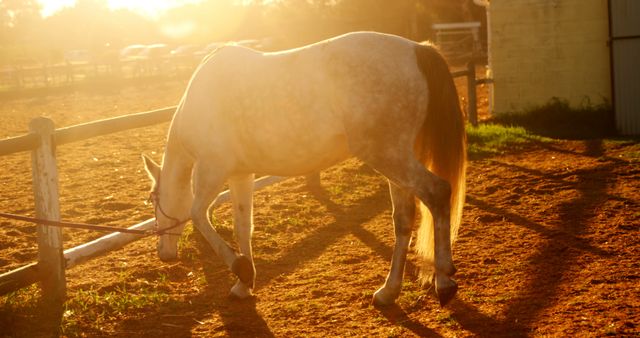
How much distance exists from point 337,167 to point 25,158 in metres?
5.42

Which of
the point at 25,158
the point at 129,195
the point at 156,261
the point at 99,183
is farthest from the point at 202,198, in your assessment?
the point at 25,158

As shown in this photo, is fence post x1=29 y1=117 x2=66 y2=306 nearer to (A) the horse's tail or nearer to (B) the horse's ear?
(B) the horse's ear

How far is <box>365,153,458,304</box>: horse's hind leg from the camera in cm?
468

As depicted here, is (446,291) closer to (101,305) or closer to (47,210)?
(101,305)

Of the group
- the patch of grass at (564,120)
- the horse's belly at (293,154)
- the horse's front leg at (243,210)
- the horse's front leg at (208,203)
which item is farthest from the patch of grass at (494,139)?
the horse's front leg at (208,203)

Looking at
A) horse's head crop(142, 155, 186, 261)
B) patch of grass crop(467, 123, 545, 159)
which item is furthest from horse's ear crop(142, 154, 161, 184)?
patch of grass crop(467, 123, 545, 159)

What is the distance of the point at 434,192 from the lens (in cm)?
468

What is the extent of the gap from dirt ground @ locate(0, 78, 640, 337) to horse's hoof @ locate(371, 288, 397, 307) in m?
0.05

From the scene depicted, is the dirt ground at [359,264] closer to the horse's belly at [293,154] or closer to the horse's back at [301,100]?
the horse's belly at [293,154]

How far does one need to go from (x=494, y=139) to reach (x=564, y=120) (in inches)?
86.3

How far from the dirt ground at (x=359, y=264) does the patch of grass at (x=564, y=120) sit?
2.08 m

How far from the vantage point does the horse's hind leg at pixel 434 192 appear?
4.68 m

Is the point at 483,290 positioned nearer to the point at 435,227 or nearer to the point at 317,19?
the point at 435,227

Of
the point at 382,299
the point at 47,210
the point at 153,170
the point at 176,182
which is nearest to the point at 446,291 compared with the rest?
the point at 382,299
